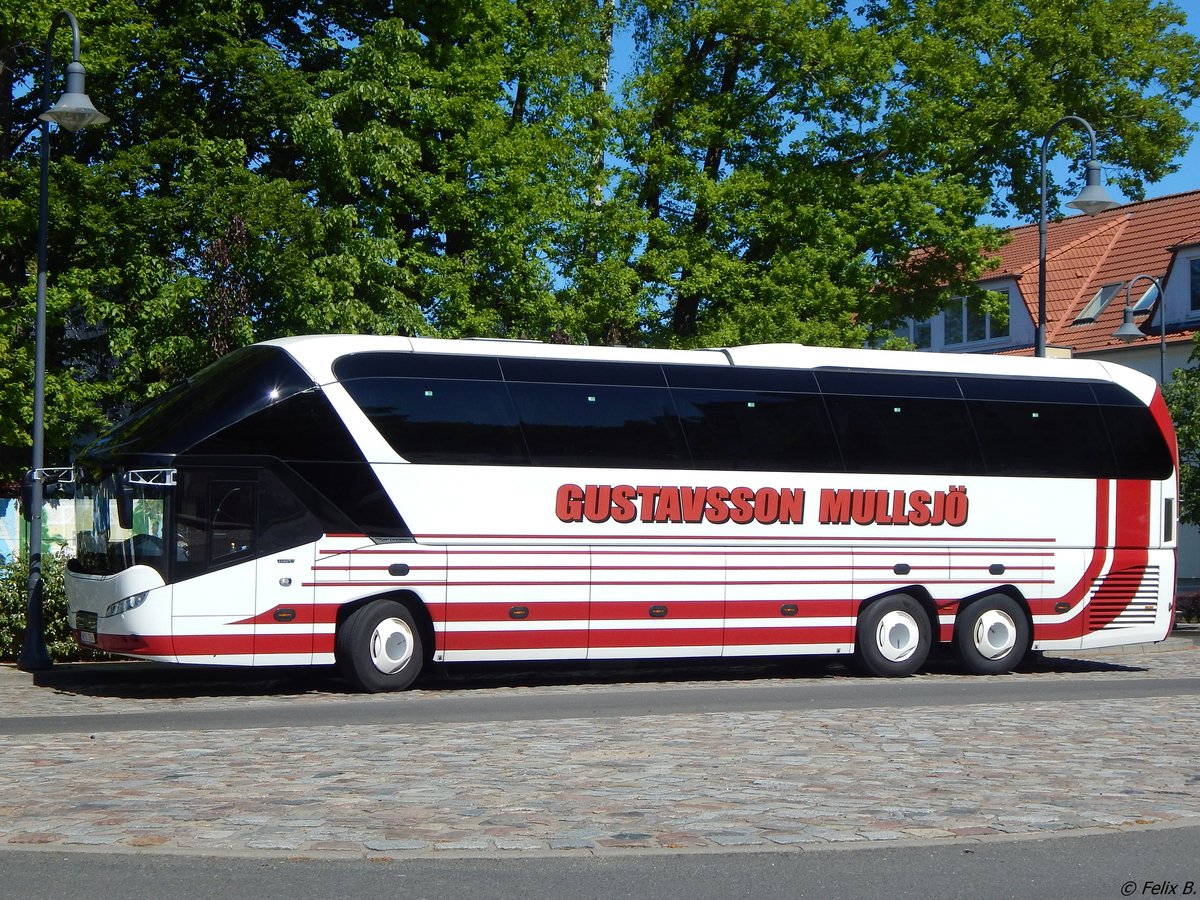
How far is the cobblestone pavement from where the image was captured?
325 inches

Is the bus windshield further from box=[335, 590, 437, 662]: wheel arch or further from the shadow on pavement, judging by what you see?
box=[335, 590, 437, 662]: wheel arch

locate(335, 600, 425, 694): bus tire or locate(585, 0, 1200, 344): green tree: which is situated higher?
→ locate(585, 0, 1200, 344): green tree

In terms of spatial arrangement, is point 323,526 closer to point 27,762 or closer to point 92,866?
point 27,762

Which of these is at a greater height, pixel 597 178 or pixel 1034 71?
pixel 1034 71

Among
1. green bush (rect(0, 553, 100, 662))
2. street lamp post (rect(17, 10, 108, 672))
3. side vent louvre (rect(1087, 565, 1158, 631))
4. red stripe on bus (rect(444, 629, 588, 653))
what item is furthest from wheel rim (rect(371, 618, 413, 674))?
side vent louvre (rect(1087, 565, 1158, 631))

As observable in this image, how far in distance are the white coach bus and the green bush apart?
85.0 inches

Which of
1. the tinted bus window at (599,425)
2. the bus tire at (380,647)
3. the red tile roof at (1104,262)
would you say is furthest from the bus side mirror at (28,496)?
the red tile roof at (1104,262)

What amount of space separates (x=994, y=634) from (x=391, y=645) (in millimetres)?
7838

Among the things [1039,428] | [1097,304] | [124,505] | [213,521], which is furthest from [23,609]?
[1097,304]

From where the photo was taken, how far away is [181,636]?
54.5 feet

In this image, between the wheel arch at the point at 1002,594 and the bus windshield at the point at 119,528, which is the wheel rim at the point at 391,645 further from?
the wheel arch at the point at 1002,594

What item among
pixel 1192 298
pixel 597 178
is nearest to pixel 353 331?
pixel 597 178

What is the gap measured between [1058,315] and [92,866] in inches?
1901

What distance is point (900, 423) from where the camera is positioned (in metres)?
20.1
